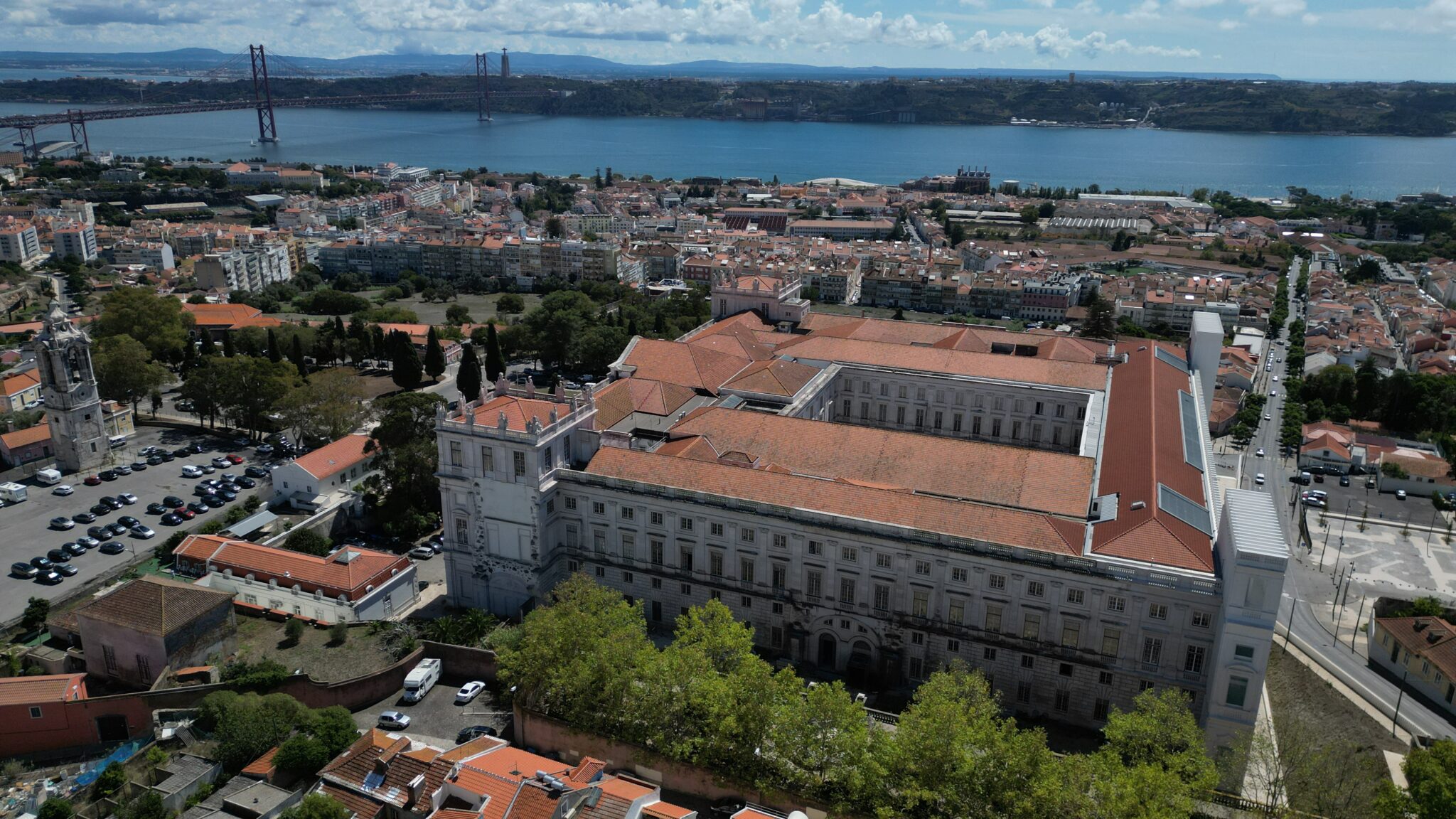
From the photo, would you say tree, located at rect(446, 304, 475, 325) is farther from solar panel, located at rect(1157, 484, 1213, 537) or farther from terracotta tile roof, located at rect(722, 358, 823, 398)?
solar panel, located at rect(1157, 484, 1213, 537)

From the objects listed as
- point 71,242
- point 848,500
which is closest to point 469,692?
point 848,500

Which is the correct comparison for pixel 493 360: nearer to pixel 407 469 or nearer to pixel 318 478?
pixel 318 478

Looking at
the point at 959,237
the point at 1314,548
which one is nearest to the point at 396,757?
the point at 1314,548

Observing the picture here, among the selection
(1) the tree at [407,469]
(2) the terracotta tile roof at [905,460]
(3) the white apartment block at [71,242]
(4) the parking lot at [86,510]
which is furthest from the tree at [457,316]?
(3) the white apartment block at [71,242]


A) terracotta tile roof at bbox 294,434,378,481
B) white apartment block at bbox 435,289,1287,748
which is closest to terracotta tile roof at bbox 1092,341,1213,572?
white apartment block at bbox 435,289,1287,748

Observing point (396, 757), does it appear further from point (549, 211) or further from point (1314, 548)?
point (549, 211)

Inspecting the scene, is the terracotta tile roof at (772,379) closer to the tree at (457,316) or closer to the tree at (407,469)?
the tree at (407,469)
